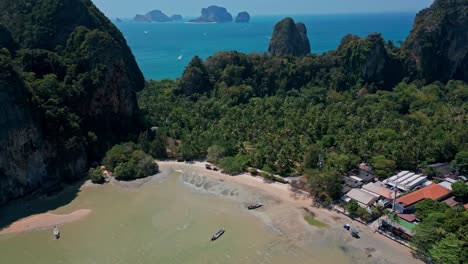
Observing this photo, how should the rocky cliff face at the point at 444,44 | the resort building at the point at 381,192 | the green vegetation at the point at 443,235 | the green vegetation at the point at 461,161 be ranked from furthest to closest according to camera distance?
the rocky cliff face at the point at 444,44 < the green vegetation at the point at 461,161 < the resort building at the point at 381,192 < the green vegetation at the point at 443,235

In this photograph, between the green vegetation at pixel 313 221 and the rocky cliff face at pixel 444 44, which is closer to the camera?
the green vegetation at pixel 313 221

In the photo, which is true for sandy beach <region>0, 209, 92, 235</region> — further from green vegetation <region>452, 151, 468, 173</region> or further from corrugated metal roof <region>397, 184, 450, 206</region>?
green vegetation <region>452, 151, 468, 173</region>

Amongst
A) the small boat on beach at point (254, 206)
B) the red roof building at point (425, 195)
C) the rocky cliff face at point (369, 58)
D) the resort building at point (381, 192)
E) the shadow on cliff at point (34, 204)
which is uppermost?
the rocky cliff face at point (369, 58)

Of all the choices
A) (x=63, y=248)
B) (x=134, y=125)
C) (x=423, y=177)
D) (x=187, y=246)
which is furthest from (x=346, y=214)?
(x=134, y=125)

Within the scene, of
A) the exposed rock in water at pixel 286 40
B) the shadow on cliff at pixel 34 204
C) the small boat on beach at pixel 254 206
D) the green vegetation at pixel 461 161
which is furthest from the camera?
the exposed rock in water at pixel 286 40

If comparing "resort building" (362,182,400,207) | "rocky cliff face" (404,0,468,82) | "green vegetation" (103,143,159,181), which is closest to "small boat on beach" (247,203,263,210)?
"resort building" (362,182,400,207)

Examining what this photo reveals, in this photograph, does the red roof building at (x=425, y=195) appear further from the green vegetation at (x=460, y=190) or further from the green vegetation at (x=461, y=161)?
the green vegetation at (x=461, y=161)

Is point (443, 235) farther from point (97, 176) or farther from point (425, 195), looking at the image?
point (97, 176)

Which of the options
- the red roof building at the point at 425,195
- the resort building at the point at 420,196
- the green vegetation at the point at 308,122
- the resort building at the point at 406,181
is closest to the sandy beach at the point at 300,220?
the green vegetation at the point at 308,122
